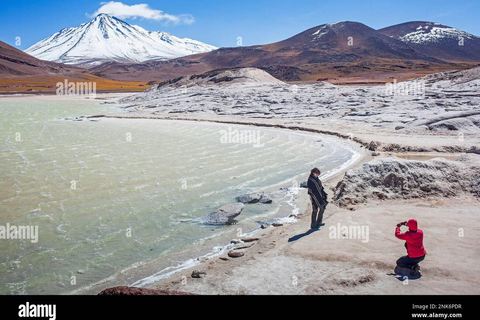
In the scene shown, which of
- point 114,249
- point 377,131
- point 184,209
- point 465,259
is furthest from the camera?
point 377,131

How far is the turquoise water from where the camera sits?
6.24 m

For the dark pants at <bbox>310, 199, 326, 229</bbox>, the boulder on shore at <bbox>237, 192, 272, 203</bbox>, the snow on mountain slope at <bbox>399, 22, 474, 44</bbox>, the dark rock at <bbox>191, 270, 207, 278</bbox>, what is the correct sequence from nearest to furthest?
the dark rock at <bbox>191, 270, 207, 278</bbox> → the dark pants at <bbox>310, 199, 326, 229</bbox> → the boulder on shore at <bbox>237, 192, 272, 203</bbox> → the snow on mountain slope at <bbox>399, 22, 474, 44</bbox>

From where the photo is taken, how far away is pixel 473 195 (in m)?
8.56

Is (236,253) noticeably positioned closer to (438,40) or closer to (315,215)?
(315,215)

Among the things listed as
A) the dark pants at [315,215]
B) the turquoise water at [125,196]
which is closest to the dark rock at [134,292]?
the turquoise water at [125,196]

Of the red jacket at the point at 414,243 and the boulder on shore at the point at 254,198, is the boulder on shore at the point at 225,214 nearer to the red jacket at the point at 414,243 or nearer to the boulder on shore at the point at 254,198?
the boulder on shore at the point at 254,198

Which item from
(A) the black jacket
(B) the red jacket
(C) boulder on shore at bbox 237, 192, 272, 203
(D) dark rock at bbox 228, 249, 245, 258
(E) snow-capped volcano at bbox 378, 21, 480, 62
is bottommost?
(D) dark rock at bbox 228, 249, 245, 258

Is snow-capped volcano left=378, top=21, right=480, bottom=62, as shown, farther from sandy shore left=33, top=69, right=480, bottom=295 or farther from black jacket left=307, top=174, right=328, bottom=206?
black jacket left=307, top=174, right=328, bottom=206

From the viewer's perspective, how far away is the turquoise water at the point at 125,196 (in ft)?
20.5

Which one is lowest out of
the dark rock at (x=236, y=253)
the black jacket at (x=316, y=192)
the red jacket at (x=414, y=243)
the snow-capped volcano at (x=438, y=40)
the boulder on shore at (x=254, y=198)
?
the dark rock at (x=236, y=253)

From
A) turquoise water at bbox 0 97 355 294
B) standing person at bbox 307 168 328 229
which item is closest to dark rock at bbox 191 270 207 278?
turquoise water at bbox 0 97 355 294
